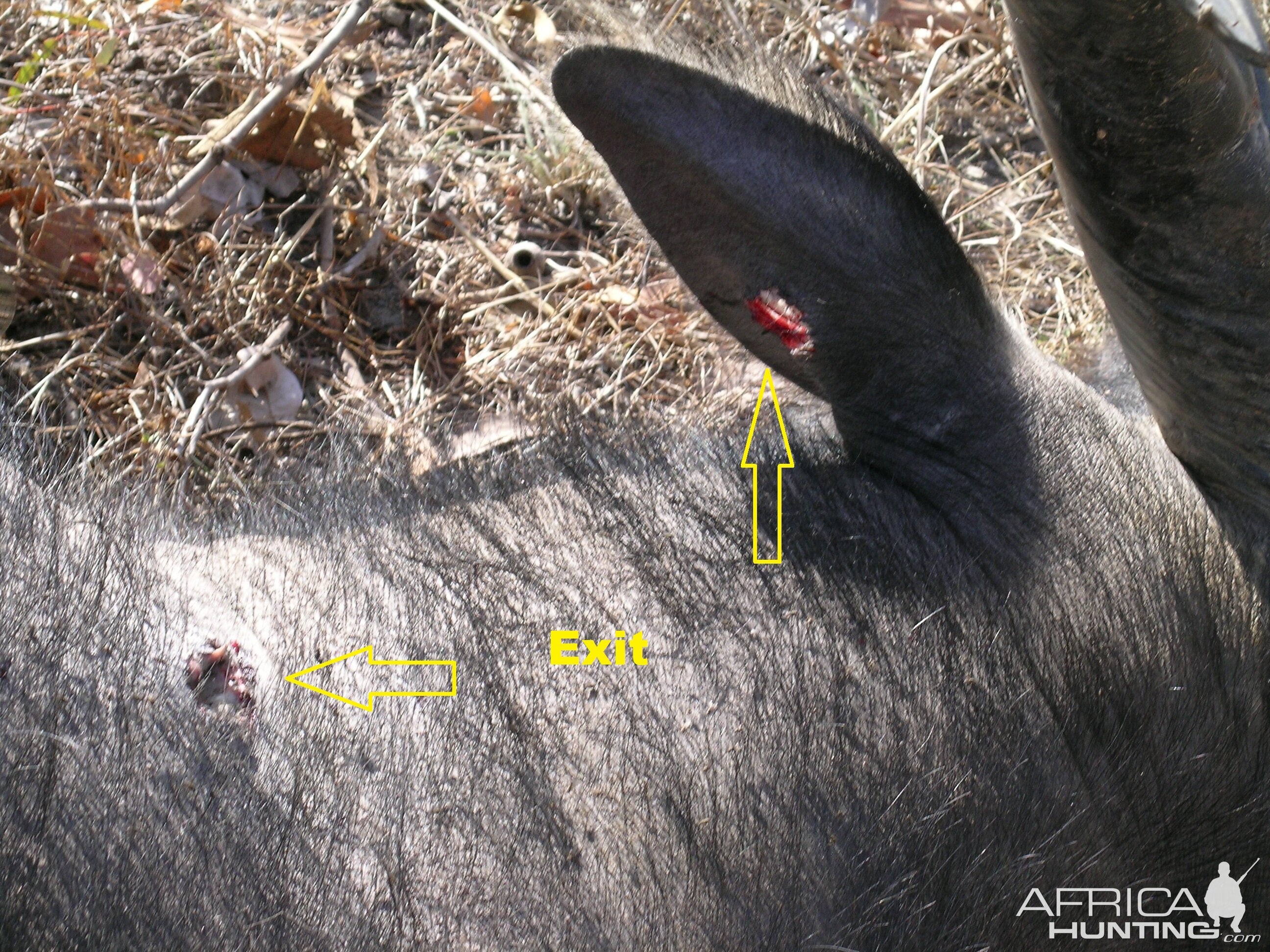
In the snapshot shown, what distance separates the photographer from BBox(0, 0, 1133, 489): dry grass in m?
2.98

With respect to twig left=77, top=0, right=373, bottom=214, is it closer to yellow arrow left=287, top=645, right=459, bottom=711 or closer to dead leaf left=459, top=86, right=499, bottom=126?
dead leaf left=459, top=86, right=499, bottom=126

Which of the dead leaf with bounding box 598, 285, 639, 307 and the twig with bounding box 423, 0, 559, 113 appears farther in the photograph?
the twig with bounding box 423, 0, 559, 113

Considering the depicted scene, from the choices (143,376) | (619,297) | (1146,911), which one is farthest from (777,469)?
(143,376)

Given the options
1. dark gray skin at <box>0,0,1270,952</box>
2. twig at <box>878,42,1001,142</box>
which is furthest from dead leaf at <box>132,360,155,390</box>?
twig at <box>878,42,1001,142</box>

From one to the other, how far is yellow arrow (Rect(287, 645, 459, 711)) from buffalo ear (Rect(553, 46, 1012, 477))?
2.34 ft

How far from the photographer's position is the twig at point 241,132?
295 centimetres

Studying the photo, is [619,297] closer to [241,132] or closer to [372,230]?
[372,230]

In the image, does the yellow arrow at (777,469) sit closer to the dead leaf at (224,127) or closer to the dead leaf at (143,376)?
the dead leaf at (143,376)

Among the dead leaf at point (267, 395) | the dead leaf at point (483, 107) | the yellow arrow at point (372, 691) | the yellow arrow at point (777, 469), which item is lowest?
the dead leaf at point (267, 395)

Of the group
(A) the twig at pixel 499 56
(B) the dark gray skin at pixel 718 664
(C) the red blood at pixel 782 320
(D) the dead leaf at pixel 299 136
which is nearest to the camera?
(B) the dark gray skin at pixel 718 664

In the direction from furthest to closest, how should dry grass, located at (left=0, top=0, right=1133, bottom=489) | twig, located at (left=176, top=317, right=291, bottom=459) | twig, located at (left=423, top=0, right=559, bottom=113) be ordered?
twig, located at (left=423, top=0, right=559, bottom=113) < dry grass, located at (left=0, top=0, right=1133, bottom=489) < twig, located at (left=176, top=317, right=291, bottom=459)

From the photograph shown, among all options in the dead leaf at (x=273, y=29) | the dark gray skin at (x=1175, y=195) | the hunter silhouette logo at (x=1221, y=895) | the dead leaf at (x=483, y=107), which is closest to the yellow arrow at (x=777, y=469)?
the dark gray skin at (x=1175, y=195)

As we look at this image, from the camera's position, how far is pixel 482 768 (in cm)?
190

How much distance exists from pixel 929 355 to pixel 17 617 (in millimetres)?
1449
